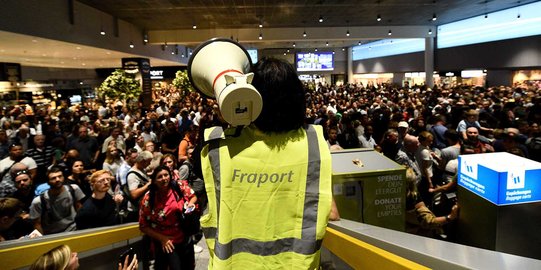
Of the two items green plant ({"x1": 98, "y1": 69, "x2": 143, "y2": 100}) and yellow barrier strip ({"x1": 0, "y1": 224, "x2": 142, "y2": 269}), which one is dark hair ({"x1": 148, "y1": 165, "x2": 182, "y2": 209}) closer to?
yellow barrier strip ({"x1": 0, "y1": 224, "x2": 142, "y2": 269})

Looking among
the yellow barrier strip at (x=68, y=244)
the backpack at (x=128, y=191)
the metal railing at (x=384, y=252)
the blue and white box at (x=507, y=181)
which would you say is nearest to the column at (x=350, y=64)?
the backpack at (x=128, y=191)

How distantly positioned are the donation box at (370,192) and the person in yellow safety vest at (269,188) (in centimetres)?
46

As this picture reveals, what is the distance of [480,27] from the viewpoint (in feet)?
62.4

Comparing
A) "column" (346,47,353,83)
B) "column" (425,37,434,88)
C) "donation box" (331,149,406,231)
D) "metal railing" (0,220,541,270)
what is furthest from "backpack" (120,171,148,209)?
"column" (346,47,353,83)

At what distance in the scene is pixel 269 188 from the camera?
133 centimetres

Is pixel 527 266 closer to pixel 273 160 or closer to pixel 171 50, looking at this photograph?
pixel 273 160

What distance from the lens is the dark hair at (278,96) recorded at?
1348 millimetres

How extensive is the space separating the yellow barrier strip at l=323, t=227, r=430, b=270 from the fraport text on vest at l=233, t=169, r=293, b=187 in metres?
0.40

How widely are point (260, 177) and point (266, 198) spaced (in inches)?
3.0

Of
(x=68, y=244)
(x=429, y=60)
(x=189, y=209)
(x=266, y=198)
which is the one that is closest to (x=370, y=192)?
(x=266, y=198)

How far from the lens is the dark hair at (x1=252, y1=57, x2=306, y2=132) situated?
1.35 m

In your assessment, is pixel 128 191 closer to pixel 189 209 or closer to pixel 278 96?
pixel 189 209

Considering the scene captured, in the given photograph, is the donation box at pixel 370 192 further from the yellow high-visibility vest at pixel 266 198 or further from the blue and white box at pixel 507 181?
the blue and white box at pixel 507 181

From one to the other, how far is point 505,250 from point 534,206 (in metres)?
0.29
